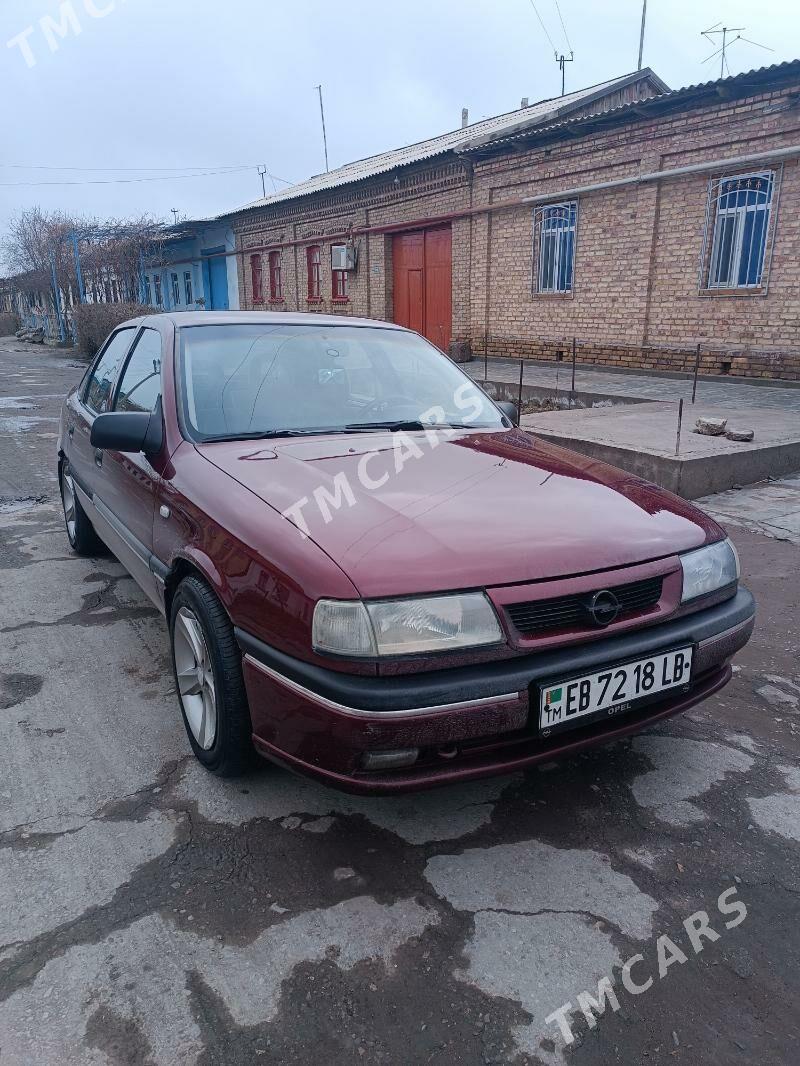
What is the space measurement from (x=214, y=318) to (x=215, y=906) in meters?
2.45

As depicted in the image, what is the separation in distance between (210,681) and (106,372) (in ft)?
7.93

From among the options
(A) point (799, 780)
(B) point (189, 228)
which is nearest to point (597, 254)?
(A) point (799, 780)

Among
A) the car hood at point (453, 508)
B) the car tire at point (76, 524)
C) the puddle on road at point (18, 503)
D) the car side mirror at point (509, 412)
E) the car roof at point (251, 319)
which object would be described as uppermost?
the car roof at point (251, 319)

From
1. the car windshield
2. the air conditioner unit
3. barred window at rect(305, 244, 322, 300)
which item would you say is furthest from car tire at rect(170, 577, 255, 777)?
barred window at rect(305, 244, 322, 300)

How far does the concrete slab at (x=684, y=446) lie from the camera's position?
19.3 ft

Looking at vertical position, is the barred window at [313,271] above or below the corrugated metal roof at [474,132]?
below

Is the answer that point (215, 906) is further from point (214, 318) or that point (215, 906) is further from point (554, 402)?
point (554, 402)

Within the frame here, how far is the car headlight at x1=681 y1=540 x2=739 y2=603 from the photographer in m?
2.30

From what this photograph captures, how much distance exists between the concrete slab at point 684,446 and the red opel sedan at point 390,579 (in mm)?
3104

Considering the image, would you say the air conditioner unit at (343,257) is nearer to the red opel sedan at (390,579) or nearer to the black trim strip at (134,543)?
the black trim strip at (134,543)

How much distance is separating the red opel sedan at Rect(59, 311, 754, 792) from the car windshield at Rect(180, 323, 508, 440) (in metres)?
0.01

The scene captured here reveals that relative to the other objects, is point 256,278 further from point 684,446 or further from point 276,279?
point 684,446

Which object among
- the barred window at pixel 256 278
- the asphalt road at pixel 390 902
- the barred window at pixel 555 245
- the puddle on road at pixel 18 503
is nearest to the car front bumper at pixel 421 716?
the asphalt road at pixel 390 902

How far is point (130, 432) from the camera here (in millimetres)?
2846
